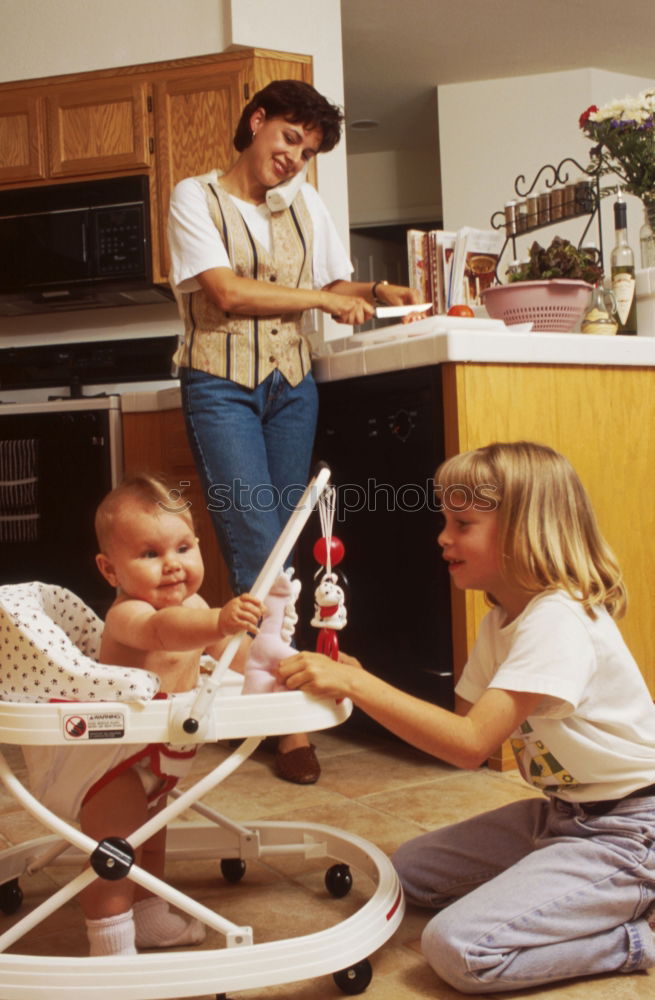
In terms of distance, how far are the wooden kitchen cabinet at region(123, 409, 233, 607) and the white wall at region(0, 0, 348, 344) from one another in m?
1.25

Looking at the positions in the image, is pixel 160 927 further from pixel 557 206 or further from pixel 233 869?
pixel 557 206

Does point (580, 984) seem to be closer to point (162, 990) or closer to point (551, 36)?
point (162, 990)

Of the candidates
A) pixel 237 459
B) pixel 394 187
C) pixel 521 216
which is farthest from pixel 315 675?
pixel 394 187

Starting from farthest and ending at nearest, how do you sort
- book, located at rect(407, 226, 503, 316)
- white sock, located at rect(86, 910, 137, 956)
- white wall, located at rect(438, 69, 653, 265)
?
white wall, located at rect(438, 69, 653, 265)
book, located at rect(407, 226, 503, 316)
white sock, located at rect(86, 910, 137, 956)

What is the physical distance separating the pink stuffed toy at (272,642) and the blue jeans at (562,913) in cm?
37

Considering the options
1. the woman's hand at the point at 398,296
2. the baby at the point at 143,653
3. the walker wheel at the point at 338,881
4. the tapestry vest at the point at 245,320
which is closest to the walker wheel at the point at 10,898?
the baby at the point at 143,653

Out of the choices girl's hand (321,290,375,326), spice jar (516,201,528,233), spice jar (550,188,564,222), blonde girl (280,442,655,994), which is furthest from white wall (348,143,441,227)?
blonde girl (280,442,655,994)

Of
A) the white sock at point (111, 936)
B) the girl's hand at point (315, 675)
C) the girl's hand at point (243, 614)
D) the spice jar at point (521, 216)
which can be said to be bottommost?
the white sock at point (111, 936)

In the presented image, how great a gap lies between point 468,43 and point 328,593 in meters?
5.14

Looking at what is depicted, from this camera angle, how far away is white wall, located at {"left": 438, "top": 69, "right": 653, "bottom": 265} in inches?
237

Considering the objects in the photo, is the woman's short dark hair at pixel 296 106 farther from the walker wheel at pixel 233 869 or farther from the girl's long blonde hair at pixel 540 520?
the walker wheel at pixel 233 869

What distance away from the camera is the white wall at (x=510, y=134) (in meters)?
6.01

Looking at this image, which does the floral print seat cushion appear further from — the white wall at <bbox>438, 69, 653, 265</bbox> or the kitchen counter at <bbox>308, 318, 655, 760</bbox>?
the white wall at <bbox>438, 69, 653, 265</bbox>

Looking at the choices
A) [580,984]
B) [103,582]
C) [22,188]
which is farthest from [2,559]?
[580,984]
